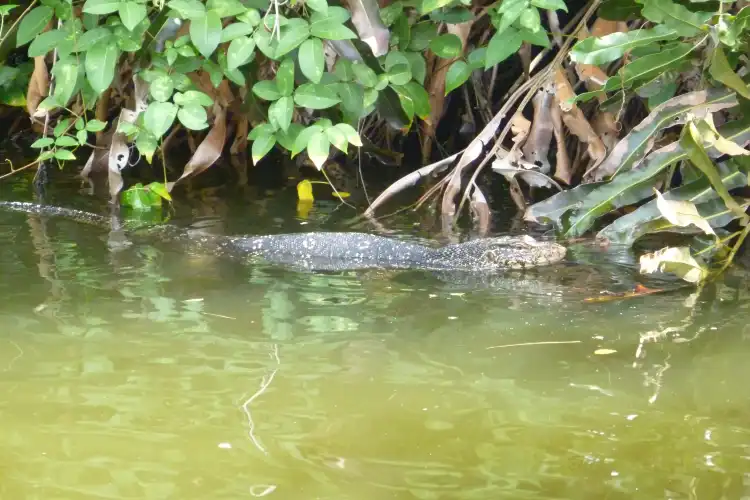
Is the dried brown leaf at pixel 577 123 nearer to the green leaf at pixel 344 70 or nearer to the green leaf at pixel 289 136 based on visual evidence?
the green leaf at pixel 344 70

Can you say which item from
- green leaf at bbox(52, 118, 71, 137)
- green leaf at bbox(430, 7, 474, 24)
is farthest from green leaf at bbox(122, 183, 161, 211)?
green leaf at bbox(430, 7, 474, 24)

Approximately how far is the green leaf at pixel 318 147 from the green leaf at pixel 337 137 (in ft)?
0.08

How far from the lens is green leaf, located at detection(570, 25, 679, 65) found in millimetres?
3844

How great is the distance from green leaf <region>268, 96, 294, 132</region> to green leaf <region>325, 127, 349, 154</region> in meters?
0.20

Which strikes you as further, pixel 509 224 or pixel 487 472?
pixel 509 224

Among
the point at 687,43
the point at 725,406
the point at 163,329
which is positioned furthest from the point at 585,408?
the point at 687,43

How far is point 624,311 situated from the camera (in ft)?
11.2

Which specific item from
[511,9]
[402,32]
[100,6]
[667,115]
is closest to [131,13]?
[100,6]

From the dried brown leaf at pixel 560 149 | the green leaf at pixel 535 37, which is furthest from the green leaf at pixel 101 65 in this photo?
the dried brown leaf at pixel 560 149

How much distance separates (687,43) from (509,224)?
1671mm

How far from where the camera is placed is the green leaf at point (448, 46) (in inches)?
184

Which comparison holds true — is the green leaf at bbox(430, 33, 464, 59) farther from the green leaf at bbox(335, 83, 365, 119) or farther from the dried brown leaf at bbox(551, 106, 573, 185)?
the dried brown leaf at bbox(551, 106, 573, 185)

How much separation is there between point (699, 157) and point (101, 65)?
2.77 m

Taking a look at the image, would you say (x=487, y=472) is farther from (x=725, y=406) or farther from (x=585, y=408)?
(x=725, y=406)
